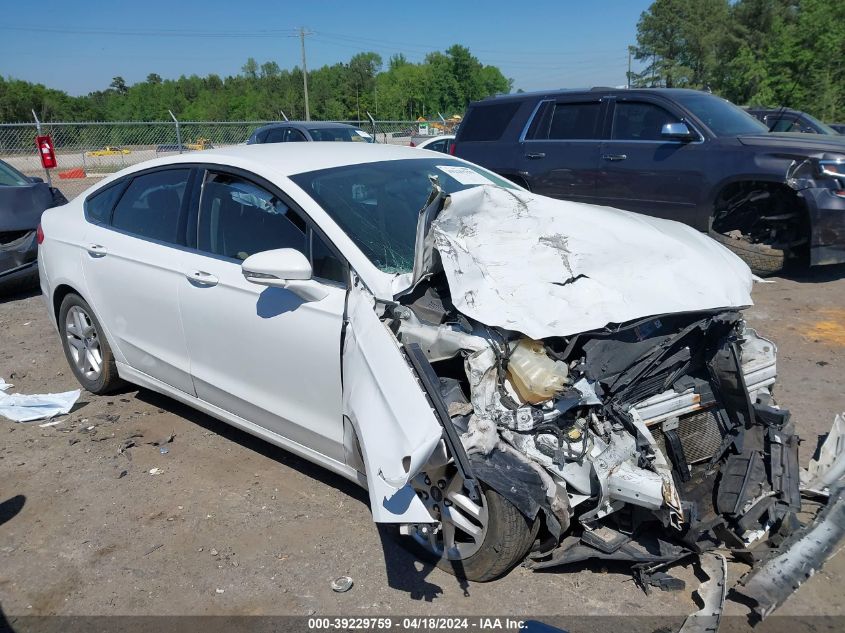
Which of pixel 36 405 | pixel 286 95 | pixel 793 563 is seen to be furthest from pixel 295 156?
pixel 286 95

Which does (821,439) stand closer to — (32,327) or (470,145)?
(470,145)

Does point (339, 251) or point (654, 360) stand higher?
point (339, 251)

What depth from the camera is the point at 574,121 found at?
7.93 meters

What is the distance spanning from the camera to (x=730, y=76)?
44.9m

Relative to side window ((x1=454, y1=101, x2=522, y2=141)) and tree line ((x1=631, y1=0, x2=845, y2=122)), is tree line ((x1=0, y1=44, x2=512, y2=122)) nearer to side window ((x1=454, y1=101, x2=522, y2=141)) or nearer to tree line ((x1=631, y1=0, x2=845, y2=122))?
tree line ((x1=631, y1=0, x2=845, y2=122))

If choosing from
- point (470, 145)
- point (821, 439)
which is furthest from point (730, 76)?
point (821, 439)

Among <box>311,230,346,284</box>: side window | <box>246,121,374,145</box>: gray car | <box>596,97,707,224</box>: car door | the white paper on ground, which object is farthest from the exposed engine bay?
<box>246,121,374,145</box>: gray car

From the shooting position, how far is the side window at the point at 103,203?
4.40 m

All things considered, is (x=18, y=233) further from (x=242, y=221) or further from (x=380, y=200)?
(x=380, y=200)

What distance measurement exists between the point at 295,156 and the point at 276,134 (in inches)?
439

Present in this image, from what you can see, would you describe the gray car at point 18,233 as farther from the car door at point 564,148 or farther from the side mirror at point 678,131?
the side mirror at point 678,131

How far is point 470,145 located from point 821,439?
5.96m

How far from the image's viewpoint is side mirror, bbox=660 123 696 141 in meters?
6.92

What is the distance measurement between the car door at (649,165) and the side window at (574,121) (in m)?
0.23
